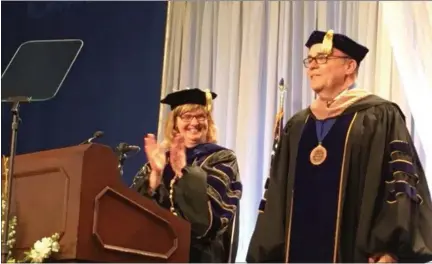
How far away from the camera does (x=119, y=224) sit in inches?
127

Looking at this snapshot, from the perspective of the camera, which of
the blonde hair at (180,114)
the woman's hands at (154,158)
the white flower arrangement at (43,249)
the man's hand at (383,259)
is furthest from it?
the blonde hair at (180,114)

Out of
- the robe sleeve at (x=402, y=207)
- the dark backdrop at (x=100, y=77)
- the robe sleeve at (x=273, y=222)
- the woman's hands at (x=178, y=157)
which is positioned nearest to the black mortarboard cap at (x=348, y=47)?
the robe sleeve at (x=402, y=207)

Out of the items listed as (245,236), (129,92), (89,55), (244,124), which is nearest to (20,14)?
(89,55)

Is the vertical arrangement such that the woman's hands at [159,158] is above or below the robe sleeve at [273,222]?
above

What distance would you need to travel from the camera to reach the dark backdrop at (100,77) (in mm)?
5875

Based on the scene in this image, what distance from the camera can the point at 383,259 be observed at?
331 centimetres

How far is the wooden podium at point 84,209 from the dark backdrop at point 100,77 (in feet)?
8.03

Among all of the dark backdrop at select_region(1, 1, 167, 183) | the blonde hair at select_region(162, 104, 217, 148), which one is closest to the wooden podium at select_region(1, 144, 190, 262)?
the blonde hair at select_region(162, 104, 217, 148)

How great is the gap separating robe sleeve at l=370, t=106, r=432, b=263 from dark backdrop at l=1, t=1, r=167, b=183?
258 centimetres

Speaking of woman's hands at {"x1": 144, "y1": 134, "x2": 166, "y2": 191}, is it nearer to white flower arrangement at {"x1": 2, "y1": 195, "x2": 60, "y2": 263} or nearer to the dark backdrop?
white flower arrangement at {"x1": 2, "y1": 195, "x2": 60, "y2": 263}

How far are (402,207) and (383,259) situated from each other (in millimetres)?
231

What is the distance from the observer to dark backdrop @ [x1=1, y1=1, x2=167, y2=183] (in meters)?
5.88

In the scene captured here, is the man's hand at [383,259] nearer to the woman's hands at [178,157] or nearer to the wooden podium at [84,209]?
the wooden podium at [84,209]

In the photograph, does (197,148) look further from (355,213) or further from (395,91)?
(395,91)
